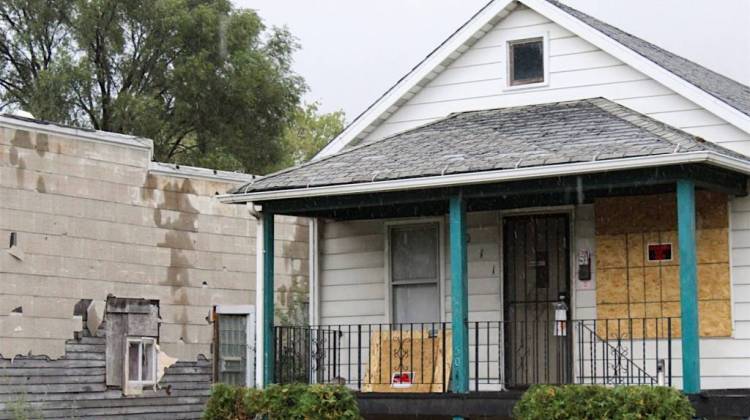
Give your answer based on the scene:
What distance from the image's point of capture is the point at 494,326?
1614 cm

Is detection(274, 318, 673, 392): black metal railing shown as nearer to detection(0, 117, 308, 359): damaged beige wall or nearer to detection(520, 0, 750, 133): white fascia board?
detection(520, 0, 750, 133): white fascia board

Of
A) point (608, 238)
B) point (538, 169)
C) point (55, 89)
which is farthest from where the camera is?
point (55, 89)

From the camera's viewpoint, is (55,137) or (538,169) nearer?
(538,169)

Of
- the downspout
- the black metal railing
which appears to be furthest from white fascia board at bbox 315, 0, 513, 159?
the black metal railing

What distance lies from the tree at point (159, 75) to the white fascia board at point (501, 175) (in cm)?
2072

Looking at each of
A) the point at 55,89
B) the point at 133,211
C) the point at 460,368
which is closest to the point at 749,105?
the point at 460,368

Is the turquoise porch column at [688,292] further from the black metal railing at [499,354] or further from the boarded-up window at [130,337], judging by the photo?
the boarded-up window at [130,337]

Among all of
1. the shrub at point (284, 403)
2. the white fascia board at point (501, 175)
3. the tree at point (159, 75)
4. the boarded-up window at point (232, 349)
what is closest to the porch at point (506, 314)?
the white fascia board at point (501, 175)

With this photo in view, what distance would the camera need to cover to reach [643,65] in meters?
15.4

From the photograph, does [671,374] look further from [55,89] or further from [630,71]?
[55,89]

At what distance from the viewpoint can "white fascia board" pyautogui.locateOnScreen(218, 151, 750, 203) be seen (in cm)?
1300

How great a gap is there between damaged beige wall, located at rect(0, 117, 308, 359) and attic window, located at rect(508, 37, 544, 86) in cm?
637

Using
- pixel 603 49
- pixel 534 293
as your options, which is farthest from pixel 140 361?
pixel 603 49

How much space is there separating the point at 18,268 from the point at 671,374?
8.95 m
